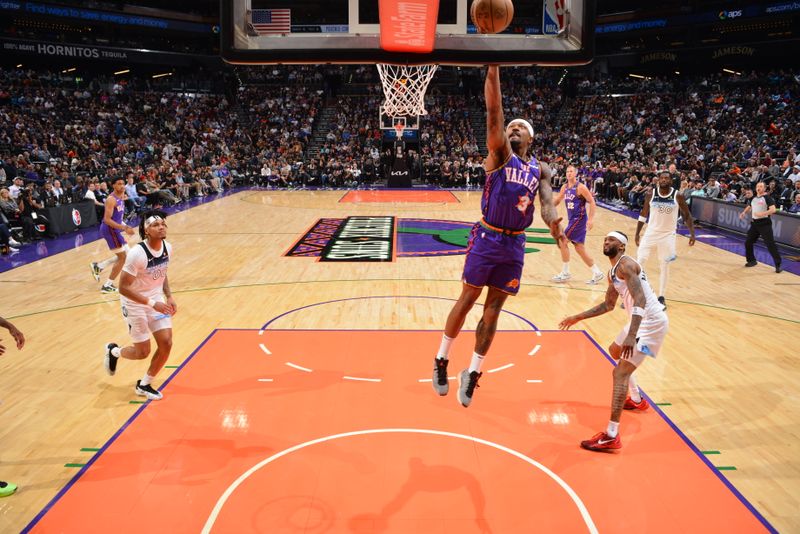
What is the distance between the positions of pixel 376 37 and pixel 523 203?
2637 millimetres

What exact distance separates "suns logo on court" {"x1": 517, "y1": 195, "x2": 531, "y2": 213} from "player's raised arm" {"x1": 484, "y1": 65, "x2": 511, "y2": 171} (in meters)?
0.29

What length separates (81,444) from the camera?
507 centimetres

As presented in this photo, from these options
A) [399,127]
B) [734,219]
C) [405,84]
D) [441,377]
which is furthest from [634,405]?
[399,127]

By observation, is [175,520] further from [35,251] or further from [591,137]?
[591,137]

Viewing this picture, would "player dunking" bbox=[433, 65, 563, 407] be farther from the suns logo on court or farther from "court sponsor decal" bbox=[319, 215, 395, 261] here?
"court sponsor decal" bbox=[319, 215, 395, 261]

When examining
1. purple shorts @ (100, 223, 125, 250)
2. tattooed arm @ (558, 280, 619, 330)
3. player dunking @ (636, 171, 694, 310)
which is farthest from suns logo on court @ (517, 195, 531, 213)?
purple shorts @ (100, 223, 125, 250)

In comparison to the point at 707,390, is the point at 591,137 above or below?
above

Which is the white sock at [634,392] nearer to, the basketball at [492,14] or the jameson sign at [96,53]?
the basketball at [492,14]

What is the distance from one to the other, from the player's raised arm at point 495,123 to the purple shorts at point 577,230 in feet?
19.9

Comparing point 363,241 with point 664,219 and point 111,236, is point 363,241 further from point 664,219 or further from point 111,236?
point 664,219

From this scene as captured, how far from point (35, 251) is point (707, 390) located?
12838mm

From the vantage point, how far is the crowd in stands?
23.3 metres

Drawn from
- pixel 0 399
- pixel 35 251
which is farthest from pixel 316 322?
pixel 35 251

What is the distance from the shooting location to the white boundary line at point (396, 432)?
13.3 ft
